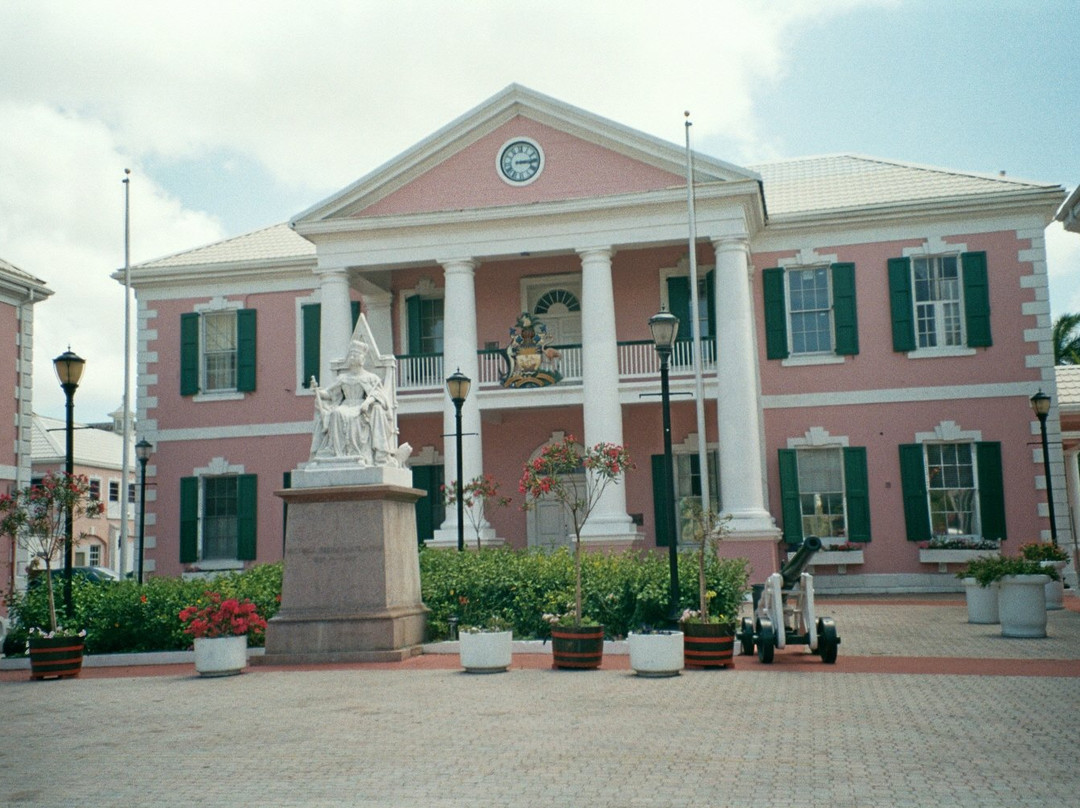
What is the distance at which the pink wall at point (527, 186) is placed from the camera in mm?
23188

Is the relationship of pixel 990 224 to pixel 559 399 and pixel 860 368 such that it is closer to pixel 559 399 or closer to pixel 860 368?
pixel 860 368

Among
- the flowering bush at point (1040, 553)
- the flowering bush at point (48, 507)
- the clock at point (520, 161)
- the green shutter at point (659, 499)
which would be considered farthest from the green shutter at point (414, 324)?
the flowering bush at point (1040, 553)

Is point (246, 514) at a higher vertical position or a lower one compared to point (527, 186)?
lower

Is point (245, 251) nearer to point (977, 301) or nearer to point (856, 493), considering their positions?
point (856, 493)

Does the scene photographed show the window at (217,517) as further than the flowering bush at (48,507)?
Yes

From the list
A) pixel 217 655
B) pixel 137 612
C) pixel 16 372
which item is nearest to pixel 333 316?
pixel 16 372

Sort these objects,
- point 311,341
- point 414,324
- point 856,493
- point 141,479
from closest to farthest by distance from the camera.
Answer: point 856,493 < point 141,479 < point 414,324 < point 311,341

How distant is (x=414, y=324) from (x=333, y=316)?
252 cm

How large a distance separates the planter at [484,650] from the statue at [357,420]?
2.79m

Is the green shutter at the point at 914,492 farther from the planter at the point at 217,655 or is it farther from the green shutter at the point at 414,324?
the planter at the point at 217,655

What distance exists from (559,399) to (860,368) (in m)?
6.29

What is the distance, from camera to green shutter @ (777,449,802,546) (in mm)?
23406

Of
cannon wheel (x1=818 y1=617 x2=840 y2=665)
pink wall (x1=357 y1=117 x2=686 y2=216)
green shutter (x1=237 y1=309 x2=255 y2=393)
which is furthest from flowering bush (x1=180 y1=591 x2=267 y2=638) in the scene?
green shutter (x1=237 y1=309 x2=255 y2=393)

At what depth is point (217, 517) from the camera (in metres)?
26.9
